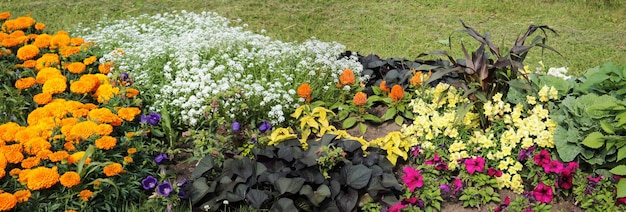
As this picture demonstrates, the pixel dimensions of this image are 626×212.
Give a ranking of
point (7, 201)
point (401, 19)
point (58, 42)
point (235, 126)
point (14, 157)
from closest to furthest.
A: point (7, 201), point (14, 157), point (235, 126), point (58, 42), point (401, 19)

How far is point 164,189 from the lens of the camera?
3471mm

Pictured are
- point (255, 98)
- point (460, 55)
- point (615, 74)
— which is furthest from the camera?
point (460, 55)

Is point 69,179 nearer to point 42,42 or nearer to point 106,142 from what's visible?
point 106,142

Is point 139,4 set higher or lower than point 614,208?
lower

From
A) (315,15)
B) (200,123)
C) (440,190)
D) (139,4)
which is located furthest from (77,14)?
(440,190)

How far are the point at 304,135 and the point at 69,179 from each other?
4.85 ft

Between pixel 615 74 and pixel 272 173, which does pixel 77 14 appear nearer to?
pixel 272 173

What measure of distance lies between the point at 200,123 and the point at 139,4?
15.1 feet

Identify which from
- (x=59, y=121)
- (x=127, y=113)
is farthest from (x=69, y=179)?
(x=127, y=113)

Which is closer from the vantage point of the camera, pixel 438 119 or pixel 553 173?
pixel 553 173

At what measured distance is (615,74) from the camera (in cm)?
375

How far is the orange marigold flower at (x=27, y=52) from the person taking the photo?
4.66m

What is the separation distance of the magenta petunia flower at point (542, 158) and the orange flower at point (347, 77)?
141 centimetres

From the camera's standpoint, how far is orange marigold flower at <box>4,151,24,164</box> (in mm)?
3312
